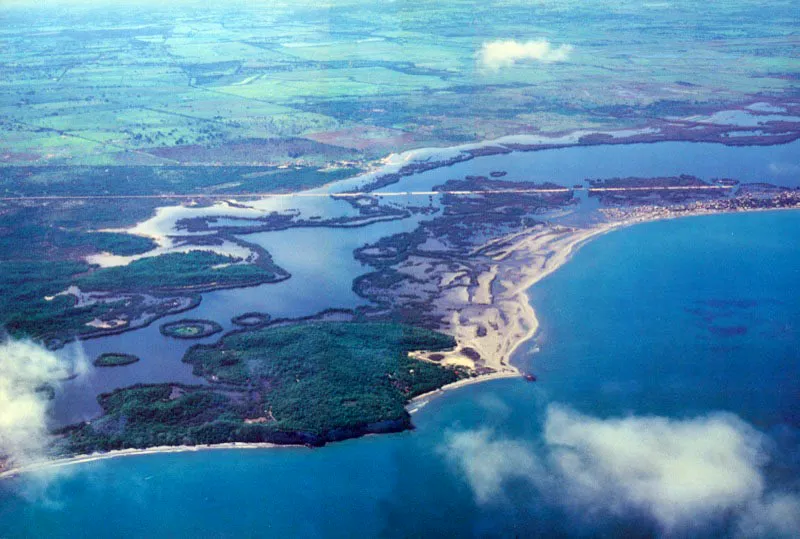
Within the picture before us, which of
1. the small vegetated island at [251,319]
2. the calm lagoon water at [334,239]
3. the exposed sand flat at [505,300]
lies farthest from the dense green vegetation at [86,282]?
the exposed sand flat at [505,300]

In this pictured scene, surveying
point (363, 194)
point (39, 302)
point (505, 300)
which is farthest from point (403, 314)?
point (363, 194)

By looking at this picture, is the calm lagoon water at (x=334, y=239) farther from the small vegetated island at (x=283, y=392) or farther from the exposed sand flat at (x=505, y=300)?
the exposed sand flat at (x=505, y=300)

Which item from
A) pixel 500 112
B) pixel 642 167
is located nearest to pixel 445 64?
pixel 500 112

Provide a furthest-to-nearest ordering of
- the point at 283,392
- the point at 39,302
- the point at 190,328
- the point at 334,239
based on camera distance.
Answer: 1. the point at 334,239
2. the point at 39,302
3. the point at 190,328
4. the point at 283,392

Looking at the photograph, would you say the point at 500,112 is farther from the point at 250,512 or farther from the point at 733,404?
the point at 250,512

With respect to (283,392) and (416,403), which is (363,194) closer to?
(283,392)

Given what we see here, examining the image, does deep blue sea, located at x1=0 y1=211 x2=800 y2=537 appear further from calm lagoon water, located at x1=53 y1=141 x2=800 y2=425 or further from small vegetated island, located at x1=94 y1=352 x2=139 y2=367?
small vegetated island, located at x1=94 y1=352 x2=139 y2=367
